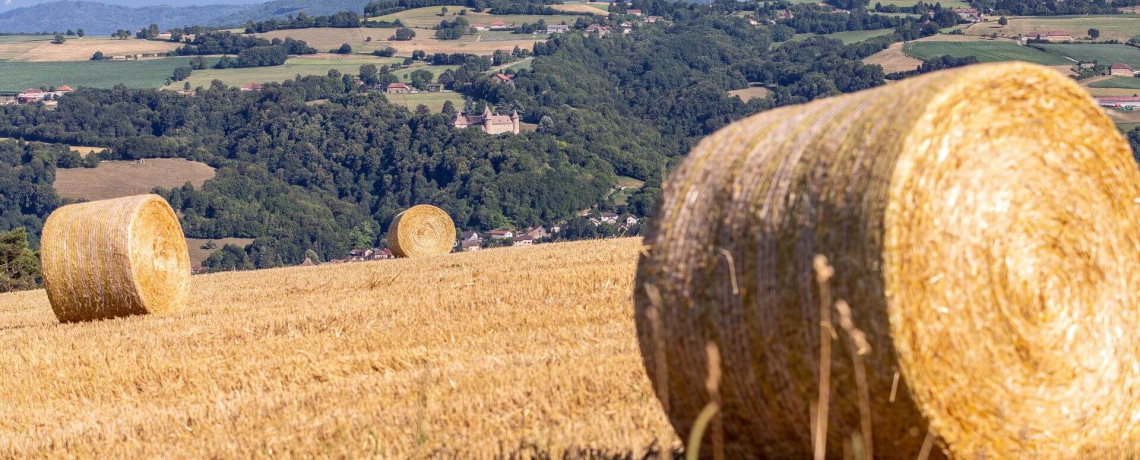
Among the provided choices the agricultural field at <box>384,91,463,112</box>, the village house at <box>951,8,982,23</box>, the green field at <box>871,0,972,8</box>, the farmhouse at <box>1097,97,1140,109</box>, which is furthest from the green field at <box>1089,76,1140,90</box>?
the green field at <box>871,0,972,8</box>

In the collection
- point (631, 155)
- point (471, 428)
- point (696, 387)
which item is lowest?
point (631, 155)

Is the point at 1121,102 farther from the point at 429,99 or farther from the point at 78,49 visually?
the point at 78,49

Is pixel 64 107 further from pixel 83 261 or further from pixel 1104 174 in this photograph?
pixel 1104 174

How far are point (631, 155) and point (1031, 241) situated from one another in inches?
2717

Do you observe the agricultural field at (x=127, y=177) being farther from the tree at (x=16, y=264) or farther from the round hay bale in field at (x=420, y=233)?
the round hay bale in field at (x=420, y=233)

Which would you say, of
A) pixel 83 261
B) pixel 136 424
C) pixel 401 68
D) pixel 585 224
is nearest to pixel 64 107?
pixel 401 68

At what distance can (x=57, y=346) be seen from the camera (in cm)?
1158

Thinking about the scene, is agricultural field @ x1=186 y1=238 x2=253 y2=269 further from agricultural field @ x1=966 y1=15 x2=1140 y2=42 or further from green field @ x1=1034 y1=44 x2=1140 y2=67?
agricultural field @ x1=966 y1=15 x2=1140 y2=42

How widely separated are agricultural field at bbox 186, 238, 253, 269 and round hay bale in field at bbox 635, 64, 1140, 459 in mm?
52917

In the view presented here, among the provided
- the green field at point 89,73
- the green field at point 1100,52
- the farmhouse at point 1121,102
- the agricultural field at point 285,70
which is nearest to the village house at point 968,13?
the green field at point 1100,52

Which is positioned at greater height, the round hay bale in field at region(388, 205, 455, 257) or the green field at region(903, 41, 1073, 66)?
the round hay bale in field at region(388, 205, 455, 257)

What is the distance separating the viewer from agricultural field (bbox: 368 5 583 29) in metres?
136

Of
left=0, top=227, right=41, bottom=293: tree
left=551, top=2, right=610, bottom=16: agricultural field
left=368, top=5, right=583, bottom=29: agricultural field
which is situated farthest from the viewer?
left=551, top=2, right=610, bottom=16: agricultural field

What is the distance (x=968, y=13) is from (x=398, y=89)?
51.5 meters
